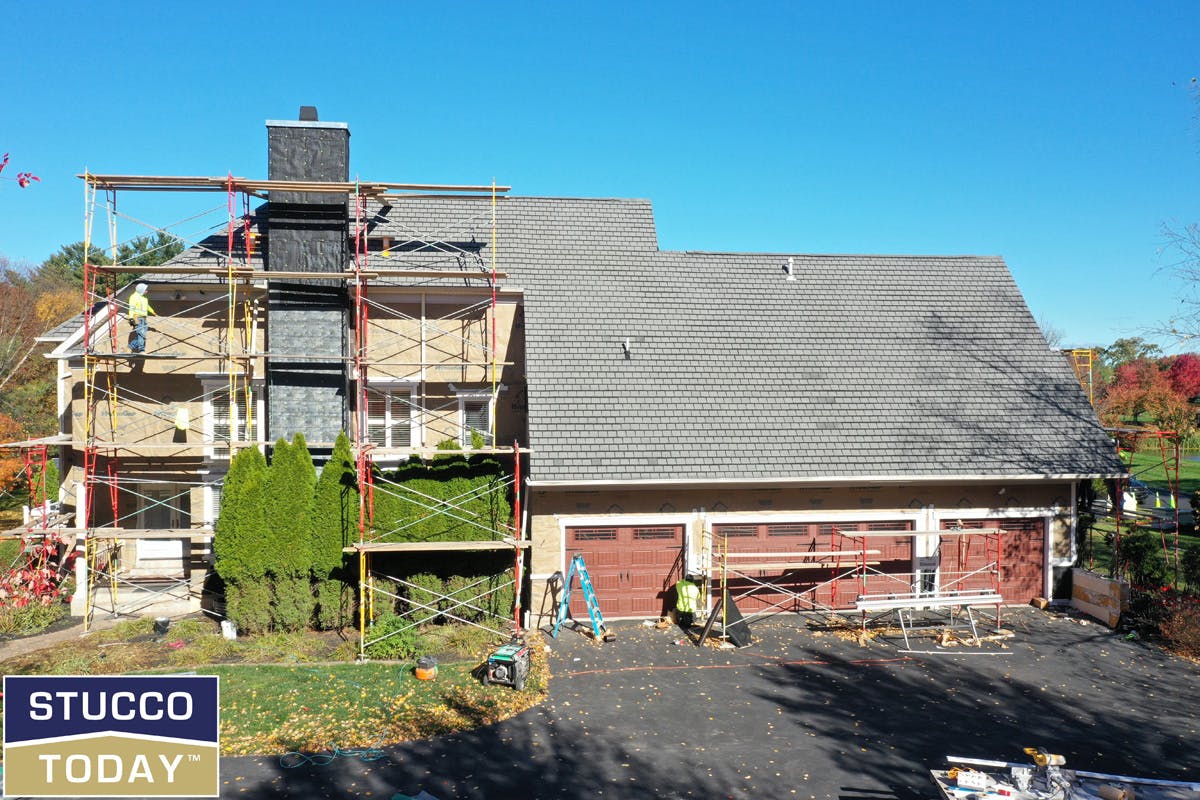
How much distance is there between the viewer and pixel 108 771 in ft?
20.0

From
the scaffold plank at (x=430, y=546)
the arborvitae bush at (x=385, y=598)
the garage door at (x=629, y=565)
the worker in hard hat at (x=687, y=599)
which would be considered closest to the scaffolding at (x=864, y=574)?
the worker in hard hat at (x=687, y=599)

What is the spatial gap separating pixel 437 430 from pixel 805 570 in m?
9.02

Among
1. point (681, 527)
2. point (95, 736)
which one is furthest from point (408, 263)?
point (95, 736)

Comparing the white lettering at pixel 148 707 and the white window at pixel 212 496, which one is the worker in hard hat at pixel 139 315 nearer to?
the white window at pixel 212 496

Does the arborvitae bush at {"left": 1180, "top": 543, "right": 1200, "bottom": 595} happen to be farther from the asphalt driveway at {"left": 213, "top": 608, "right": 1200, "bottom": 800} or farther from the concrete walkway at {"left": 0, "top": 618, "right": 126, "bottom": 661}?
the concrete walkway at {"left": 0, "top": 618, "right": 126, "bottom": 661}

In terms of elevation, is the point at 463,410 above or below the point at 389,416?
above

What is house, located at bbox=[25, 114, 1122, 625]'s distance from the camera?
51.7 ft

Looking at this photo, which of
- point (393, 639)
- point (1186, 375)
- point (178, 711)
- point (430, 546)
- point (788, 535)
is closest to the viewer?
point (178, 711)

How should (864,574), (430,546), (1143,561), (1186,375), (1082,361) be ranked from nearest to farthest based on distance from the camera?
(430,546) < (864,574) < (1143,561) < (1082,361) < (1186,375)

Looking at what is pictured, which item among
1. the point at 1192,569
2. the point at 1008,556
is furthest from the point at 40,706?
the point at 1192,569

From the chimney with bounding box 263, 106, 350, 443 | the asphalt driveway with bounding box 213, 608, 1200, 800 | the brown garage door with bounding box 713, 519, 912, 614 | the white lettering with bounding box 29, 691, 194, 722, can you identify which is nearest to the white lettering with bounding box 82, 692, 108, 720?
the white lettering with bounding box 29, 691, 194, 722

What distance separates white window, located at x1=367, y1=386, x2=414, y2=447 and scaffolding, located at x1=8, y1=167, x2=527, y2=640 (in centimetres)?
12

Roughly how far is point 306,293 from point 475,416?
4676 millimetres

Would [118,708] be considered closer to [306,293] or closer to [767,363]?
[306,293]
